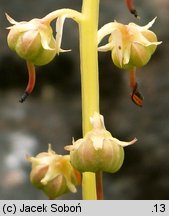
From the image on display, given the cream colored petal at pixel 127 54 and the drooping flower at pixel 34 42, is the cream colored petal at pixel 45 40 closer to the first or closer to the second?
the drooping flower at pixel 34 42

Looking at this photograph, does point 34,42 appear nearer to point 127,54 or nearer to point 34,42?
point 34,42

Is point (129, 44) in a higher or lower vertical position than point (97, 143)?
higher

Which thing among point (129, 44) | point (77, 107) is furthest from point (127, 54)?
point (77, 107)

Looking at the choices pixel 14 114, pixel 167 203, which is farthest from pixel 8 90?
pixel 167 203

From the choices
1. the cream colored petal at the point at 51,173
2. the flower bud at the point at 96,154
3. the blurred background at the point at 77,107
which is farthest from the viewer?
the blurred background at the point at 77,107

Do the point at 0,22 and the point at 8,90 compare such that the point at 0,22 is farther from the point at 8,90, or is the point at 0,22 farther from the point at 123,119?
the point at 123,119

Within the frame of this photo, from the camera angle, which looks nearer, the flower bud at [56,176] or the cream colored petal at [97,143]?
the cream colored petal at [97,143]

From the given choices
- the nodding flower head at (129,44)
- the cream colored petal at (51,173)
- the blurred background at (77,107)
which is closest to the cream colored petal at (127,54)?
the nodding flower head at (129,44)

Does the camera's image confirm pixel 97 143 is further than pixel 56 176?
No
